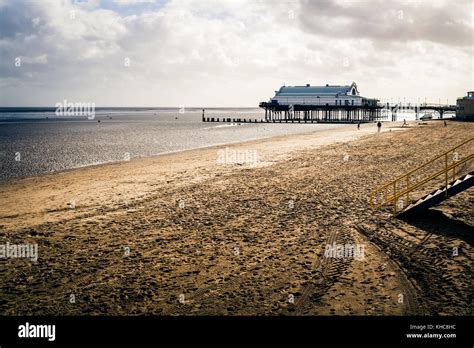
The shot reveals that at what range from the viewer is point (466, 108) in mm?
69312

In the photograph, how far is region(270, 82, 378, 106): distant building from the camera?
108m

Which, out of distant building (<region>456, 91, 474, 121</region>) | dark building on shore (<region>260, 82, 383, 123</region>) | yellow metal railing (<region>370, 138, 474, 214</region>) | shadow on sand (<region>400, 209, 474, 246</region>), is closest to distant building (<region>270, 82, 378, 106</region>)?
dark building on shore (<region>260, 82, 383, 123</region>)

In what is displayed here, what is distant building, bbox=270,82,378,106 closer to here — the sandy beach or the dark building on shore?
the dark building on shore

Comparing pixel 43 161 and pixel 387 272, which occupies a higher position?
pixel 43 161

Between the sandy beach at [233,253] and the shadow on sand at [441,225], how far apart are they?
0.18 feet

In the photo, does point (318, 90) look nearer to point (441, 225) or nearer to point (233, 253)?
point (441, 225)

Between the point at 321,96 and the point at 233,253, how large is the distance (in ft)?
348

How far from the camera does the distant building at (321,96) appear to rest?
10762 cm

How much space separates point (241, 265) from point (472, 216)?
27.7ft

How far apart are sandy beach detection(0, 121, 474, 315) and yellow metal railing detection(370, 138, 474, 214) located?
696 millimetres

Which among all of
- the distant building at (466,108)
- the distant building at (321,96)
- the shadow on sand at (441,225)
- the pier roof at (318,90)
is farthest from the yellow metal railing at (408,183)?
the pier roof at (318,90)
